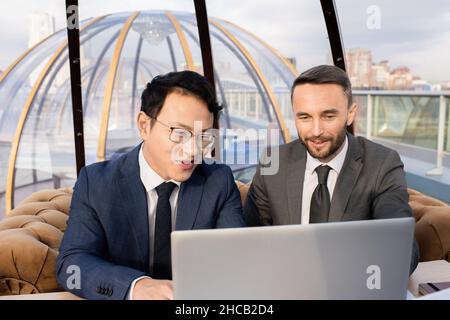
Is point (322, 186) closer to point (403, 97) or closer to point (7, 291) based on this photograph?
point (7, 291)

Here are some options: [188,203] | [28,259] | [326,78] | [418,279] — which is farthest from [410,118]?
[28,259]

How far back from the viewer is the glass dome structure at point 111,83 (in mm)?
6910

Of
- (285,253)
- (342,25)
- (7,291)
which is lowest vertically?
(7,291)

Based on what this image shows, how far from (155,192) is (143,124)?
0.25m

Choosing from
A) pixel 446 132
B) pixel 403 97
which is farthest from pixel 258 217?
pixel 403 97

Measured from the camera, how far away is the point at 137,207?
4.94 feet

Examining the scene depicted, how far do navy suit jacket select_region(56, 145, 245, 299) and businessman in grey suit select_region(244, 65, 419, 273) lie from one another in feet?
0.91

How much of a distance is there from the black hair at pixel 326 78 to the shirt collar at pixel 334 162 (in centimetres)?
20

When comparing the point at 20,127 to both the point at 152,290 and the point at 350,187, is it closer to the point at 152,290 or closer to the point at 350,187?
the point at 350,187

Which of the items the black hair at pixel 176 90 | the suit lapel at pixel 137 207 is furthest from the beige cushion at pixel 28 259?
the black hair at pixel 176 90

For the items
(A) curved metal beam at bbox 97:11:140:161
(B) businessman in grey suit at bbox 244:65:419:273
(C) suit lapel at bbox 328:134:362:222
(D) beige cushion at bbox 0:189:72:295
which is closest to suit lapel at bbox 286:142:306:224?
(B) businessman in grey suit at bbox 244:65:419:273

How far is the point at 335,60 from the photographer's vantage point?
3.60 metres
